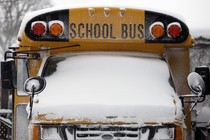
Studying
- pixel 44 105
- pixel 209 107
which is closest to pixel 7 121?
pixel 209 107

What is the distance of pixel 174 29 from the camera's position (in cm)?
678

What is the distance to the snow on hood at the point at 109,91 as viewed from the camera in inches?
229

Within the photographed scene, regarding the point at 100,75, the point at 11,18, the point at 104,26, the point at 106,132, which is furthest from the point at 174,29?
the point at 11,18

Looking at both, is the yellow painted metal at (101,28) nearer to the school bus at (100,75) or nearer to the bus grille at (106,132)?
the school bus at (100,75)

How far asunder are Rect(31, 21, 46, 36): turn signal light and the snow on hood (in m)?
0.43

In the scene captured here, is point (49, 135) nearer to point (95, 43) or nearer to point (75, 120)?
point (75, 120)

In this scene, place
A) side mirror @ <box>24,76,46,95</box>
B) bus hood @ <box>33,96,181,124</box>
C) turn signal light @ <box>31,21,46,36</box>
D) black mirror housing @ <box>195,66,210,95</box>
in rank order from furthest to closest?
black mirror housing @ <box>195,66,210,95</box> → turn signal light @ <box>31,21,46,36</box> → side mirror @ <box>24,76,46,95</box> → bus hood @ <box>33,96,181,124</box>

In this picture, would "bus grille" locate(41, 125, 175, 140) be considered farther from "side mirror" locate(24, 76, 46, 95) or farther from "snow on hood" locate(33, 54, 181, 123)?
"side mirror" locate(24, 76, 46, 95)

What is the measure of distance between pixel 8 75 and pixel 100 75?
1.22 m

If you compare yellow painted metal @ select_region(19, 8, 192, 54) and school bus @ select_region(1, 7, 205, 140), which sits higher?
yellow painted metal @ select_region(19, 8, 192, 54)

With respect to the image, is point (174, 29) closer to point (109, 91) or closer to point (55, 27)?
point (109, 91)

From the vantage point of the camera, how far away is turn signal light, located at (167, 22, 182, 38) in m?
6.77

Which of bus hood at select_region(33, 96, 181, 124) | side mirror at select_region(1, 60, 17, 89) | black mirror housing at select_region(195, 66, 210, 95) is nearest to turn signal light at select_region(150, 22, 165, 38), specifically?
black mirror housing at select_region(195, 66, 210, 95)

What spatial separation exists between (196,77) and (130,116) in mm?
948
